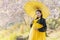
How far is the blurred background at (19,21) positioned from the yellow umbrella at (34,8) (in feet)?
0.12

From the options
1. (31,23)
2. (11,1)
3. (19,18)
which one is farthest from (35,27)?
(11,1)

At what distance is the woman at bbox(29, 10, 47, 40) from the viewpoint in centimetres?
194

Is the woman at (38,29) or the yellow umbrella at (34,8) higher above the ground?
the yellow umbrella at (34,8)

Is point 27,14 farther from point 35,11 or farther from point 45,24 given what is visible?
point 45,24

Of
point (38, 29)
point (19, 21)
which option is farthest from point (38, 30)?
point (19, 21)

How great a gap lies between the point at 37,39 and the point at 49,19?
243mm

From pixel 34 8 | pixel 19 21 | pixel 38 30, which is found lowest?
pixel 38 30

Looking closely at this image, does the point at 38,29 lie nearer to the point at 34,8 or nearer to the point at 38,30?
the point at 38,30

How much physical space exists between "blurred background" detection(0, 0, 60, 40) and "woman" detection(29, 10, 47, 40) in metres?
0.04

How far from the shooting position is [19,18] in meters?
1.99

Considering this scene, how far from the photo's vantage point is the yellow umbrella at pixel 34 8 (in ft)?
6.42

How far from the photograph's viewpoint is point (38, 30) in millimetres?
1948

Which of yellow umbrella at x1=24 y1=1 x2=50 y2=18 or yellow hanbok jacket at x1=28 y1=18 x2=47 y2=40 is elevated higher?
yellow umbrella at x1=24 y1=1 x2=50 y2=18

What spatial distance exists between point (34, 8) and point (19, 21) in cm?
21
